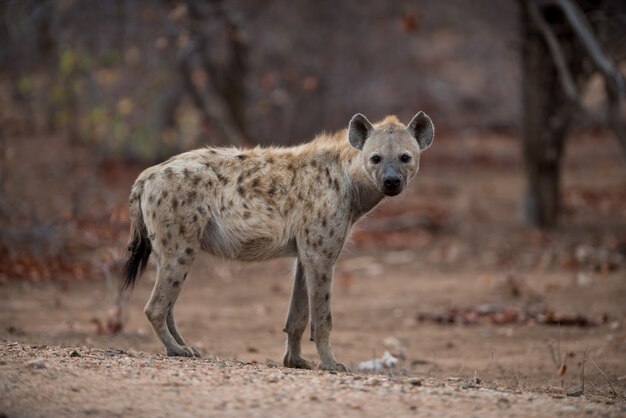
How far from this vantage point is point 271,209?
17.3 feet

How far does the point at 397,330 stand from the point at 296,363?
2251 millimetres

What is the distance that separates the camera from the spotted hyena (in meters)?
5.17

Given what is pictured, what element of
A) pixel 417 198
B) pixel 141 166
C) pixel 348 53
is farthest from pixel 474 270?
pixel 348 53

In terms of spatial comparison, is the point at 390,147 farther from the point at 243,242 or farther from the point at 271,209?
the point at 243,242

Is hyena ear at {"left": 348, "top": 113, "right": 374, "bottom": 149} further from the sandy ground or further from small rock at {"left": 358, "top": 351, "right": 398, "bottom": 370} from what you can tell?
small rock at {"left": 358, "top": 351, "right": 398, "bottom": 370}

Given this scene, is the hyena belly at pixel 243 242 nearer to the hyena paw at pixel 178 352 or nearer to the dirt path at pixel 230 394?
the hyena paw at pixel 178 352

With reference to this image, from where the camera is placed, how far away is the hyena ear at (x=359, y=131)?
5.43 metres

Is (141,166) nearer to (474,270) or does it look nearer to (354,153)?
(474,270)

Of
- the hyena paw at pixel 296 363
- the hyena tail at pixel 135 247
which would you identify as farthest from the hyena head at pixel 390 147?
the hyena tail at pixel 135 247

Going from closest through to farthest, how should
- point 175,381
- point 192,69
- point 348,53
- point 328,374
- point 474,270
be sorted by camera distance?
point 175,381 → point 328,374 → point 474,270 → point 192,69 → point 348,53

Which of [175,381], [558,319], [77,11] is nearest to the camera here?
[175,381]

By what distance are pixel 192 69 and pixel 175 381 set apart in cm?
1000

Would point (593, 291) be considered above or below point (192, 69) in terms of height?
below

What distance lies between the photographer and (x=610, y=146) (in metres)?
19.2
